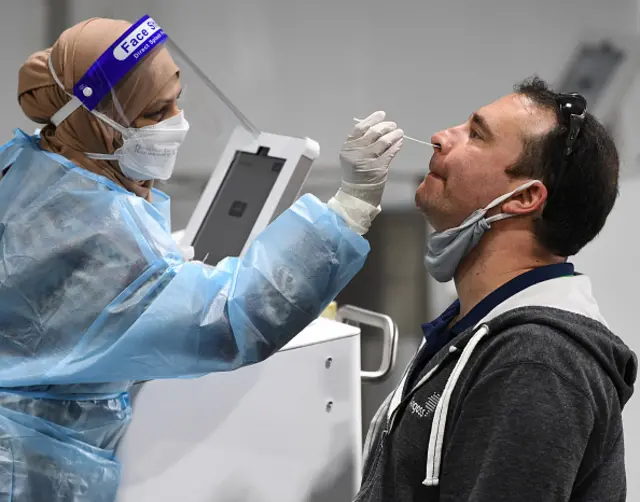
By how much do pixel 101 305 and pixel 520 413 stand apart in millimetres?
679

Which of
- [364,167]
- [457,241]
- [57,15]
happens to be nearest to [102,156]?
[364,167]

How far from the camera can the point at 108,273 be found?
1286 millimetres

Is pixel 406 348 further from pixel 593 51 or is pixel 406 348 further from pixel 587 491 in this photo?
pixel 587 491

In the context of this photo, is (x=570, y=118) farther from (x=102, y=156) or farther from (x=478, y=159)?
(x=102, y=156)

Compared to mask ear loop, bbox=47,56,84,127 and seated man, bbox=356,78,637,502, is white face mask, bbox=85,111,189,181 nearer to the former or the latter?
mask ear loop, bbox=47,56,84,127

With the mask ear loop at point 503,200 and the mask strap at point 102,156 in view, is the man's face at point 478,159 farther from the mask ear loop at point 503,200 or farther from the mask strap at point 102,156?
the mask strap at point 102,156

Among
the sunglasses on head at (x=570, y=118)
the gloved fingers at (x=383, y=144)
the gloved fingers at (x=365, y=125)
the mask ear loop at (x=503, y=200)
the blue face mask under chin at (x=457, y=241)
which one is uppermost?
the sunglasses on head at (x=570, y=118)

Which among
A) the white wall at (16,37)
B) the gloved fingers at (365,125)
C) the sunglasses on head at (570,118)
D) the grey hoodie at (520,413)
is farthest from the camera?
the white wall at (16,37)

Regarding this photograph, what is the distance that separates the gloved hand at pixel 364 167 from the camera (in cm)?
133

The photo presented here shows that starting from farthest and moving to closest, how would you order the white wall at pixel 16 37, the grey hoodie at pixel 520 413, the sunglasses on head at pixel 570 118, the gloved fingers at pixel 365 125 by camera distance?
the white wall at pixel 16 37
the gloved fingers at pixel 365 125
the sunglasses on head at pixel 570 118
the grey hoodie at pixel 520 413

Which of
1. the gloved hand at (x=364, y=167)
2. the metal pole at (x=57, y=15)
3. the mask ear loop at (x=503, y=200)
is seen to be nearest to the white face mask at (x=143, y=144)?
the gloved hand at (x=364, y=167)

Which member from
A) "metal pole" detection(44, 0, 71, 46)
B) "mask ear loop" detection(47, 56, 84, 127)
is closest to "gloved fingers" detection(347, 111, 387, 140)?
"mask ear loop" detection(47, 56, 84, 127)

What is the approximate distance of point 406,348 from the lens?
2729mm

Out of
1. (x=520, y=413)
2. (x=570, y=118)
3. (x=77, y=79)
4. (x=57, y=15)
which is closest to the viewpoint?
(x=520, y=413)
